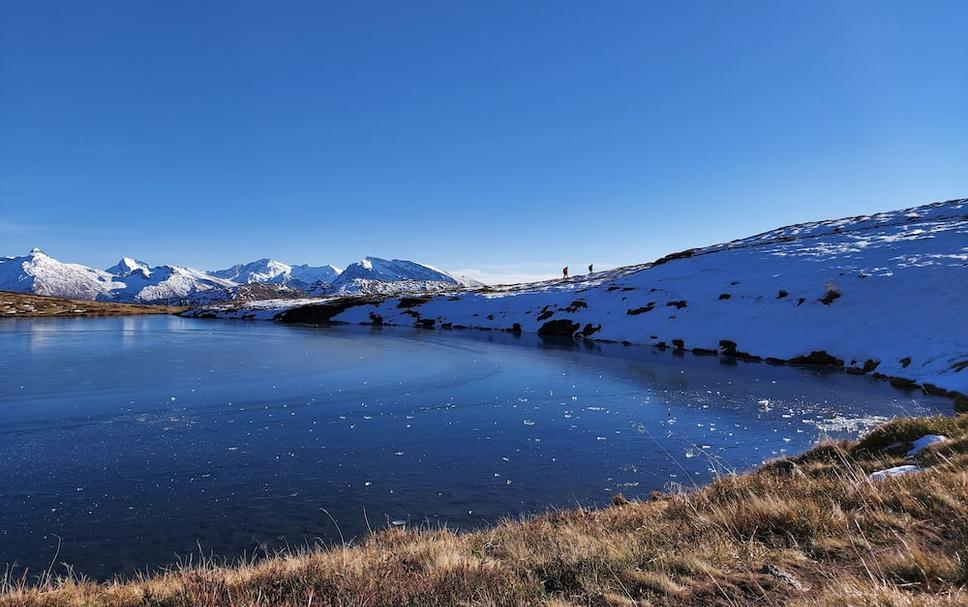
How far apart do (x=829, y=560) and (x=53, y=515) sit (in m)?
13.6

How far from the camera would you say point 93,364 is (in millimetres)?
30594

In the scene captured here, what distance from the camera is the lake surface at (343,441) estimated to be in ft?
33.6

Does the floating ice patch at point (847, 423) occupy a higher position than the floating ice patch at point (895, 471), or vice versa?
the floating ice patch at point (895, 471)

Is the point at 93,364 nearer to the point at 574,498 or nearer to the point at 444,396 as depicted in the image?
the point at 444,396

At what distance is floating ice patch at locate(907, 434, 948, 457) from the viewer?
10.2 m

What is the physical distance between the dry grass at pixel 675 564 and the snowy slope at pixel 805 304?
24.2 metres

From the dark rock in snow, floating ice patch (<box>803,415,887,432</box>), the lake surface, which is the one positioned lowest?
floating ice patch (<box>803,415,887,432</box>)

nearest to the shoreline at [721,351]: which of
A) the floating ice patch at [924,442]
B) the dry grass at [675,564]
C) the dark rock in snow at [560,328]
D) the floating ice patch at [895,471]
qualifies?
Answer: the dark rock in snow at [560,328]

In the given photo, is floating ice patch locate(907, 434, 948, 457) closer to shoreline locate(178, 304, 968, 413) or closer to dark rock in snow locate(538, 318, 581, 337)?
shoreline locate(178, 304, 968, 413)

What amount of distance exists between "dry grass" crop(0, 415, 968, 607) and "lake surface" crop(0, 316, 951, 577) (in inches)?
94.0

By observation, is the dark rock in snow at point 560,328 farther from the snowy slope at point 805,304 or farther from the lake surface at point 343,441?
the lake surface at point 343,441

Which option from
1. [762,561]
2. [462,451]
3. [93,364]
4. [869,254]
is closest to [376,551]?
[762,561]

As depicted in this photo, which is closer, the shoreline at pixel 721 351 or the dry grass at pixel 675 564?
the dry grass at pixel 675 564

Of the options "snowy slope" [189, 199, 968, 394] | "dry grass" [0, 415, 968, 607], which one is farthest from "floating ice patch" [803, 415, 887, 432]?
"dry grass" [0, 415, 968, 607]
